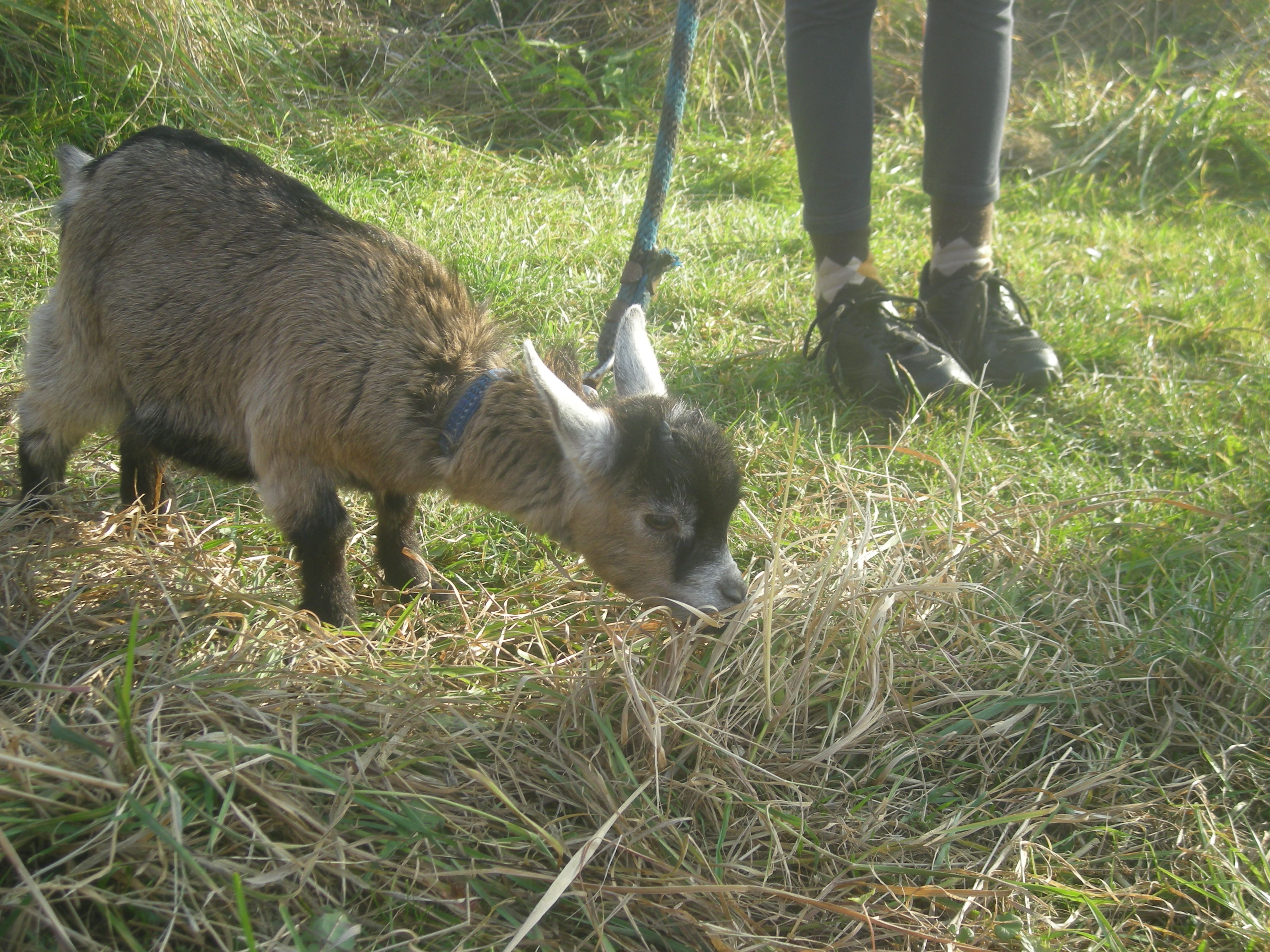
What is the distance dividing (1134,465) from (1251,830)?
187 cm

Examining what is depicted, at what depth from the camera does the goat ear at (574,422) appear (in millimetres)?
2330

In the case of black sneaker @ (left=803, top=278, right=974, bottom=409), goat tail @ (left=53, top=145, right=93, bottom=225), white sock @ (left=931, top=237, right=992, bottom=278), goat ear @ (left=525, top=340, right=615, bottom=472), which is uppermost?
goat tail @ (left=53, top=145, right=93, bottom=225)

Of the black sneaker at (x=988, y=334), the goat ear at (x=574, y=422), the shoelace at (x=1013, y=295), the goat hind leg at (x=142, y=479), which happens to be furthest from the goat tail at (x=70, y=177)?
the shoelace at (x=1013, y=295)

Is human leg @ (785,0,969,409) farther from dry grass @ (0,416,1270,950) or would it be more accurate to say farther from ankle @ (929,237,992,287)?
dry grass @ (0,416,1270,950)

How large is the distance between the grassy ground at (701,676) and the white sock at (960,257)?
2.25 feet

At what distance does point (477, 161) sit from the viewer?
562cm

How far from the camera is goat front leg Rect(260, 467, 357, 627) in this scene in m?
2.58

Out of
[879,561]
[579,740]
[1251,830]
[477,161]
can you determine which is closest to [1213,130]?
[477,161]

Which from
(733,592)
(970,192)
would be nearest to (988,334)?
(970,192)

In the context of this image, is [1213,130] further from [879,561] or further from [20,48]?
[20,48]

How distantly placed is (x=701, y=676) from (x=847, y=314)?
215cm

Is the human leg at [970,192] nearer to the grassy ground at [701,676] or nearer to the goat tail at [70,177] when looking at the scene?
the grassy ground at [701,676]

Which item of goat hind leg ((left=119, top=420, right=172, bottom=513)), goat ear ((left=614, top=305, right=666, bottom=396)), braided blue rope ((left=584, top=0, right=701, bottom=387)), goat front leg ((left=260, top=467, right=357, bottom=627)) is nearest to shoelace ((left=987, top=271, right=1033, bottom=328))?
braided blue rope ((left=584, top=0, right=701, bottom=387))

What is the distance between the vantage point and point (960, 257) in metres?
4.06
